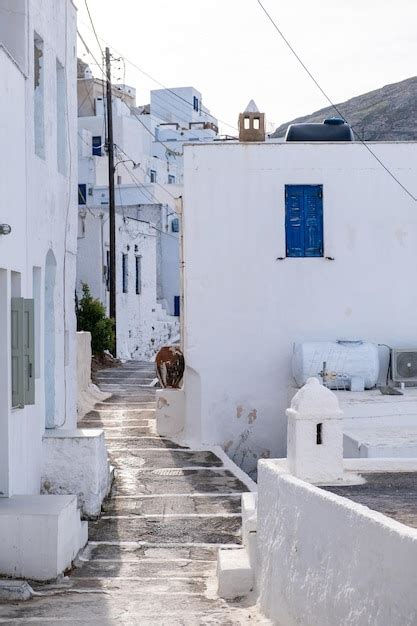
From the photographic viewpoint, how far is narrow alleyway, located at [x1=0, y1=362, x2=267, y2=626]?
8.77 metres

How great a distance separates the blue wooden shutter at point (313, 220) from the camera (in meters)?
18.1

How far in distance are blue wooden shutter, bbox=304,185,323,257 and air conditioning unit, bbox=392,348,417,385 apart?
2.24m

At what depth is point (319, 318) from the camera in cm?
1814

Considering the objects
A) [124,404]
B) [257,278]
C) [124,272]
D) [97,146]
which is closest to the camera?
[257,278]

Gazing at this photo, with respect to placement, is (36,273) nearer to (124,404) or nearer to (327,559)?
(327,559)

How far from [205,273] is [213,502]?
541 cm

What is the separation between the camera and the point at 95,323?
29.2 m

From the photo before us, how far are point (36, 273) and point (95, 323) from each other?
16.6 meters

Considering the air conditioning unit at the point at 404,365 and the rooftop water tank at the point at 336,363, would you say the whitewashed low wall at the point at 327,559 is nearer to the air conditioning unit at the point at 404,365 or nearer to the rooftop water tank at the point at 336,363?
the rooftop water tank at the point at 336,363

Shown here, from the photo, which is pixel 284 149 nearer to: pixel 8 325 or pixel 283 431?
pixel 283 431

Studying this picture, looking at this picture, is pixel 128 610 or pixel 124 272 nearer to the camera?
pixel 128 610

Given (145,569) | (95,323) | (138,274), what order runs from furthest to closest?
1. (138,274)
2. (95,323)
3. (145,569)

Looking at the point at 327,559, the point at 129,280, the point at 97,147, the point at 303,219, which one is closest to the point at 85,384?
the point at 303,219

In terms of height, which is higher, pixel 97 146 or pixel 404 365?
pixel 97 146
